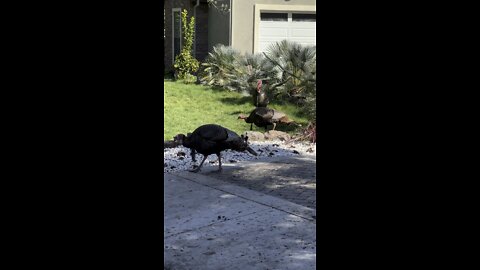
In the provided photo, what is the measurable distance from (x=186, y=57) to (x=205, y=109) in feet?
16.8

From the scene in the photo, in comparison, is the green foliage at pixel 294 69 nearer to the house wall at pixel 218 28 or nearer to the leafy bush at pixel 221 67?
the leafy bush at pixel 221 67

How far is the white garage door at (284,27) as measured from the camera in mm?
18391

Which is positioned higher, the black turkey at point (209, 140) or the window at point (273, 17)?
the window at point (273, 17)

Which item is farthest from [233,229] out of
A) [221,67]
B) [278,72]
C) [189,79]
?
[189,79]

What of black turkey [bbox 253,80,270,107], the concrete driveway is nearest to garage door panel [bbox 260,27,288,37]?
black turkey [bbox 253,80,270,107]

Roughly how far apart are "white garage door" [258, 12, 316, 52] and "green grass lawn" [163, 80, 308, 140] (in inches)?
101

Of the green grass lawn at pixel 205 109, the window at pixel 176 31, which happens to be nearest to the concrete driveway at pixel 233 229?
the green grass lawn at pixel 205 109

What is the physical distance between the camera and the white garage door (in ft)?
60.3

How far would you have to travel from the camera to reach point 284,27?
18.5 metres

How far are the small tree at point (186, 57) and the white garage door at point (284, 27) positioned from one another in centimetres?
238
